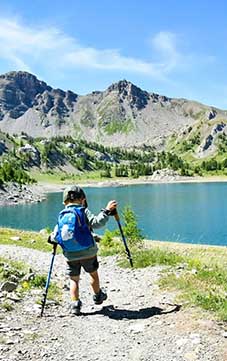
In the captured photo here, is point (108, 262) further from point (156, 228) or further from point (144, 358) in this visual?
point (156, 228)

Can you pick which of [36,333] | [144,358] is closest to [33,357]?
[36,333]

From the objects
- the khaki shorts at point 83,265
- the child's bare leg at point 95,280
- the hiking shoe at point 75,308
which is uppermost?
the khaki shorts at point 83,265

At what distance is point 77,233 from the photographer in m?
10.7


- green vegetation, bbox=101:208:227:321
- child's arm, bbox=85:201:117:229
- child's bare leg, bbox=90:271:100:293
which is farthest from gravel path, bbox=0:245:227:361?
child's arm, bbox=85:201:117:229

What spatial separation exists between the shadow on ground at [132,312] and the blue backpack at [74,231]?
1.66m

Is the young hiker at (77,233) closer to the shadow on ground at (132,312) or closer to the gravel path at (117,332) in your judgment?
the shadow on ground at (132,312)

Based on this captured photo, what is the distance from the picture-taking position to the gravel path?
8.26m

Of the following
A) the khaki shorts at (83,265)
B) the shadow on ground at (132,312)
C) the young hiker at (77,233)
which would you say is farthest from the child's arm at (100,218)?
the shadow on ground at (132,312)

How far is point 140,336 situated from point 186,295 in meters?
2.46

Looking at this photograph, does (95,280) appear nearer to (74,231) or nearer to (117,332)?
(74,231)

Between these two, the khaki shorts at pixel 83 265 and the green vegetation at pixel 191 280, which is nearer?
the green vegetation at pixel 191 280

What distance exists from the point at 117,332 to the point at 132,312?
1.56 meters

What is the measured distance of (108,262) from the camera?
1844 centimetres

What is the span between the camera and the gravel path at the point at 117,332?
8.26m
